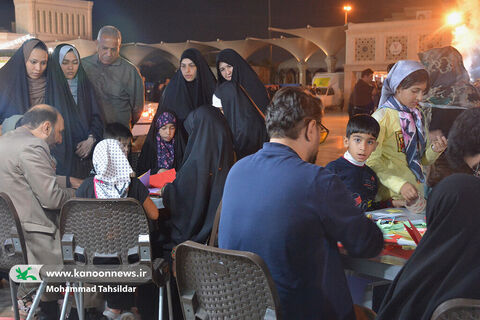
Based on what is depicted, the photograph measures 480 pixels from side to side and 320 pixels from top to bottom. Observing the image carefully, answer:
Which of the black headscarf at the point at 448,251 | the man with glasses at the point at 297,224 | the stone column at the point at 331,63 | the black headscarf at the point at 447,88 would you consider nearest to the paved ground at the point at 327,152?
the man with glasses at the point at 297,224

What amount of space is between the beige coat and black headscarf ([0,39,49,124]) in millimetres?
1073

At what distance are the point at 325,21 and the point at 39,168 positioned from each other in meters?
26.0

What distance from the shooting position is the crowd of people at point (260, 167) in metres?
1.30

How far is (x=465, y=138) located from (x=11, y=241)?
6.56 feet

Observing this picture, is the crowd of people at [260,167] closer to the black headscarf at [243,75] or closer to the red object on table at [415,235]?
the black headscarf at [243,75]

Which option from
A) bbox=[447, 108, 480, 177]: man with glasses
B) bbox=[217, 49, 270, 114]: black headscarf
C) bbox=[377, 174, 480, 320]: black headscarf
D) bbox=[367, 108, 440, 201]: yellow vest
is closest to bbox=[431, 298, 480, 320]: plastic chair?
bbox=[377, 174, 480, 320]: black headscarf

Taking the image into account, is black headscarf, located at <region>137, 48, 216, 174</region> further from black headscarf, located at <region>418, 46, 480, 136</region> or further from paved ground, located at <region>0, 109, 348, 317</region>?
black headscarf, located at <region>418, 46, 480, 136</region>

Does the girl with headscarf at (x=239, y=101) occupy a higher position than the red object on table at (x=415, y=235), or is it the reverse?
the girl with headscarf at (x=239, y=101)

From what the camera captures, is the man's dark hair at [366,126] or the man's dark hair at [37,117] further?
the man's dark hair at [37,117]

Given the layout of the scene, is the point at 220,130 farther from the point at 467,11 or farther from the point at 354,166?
the point at 467,11

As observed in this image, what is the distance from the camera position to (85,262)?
210cm

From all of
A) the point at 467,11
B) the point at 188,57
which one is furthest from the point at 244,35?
the point at 188,57

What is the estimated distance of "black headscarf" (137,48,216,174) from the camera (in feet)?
11.8

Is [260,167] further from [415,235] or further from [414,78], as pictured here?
[414,78]
